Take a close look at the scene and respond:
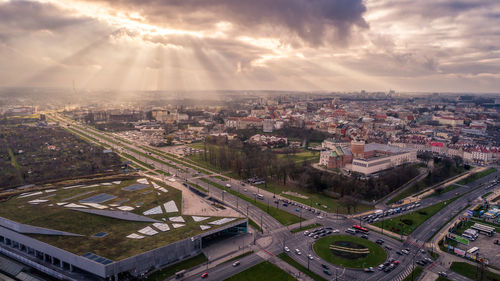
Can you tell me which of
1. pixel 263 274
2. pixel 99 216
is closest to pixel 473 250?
pixel 263 274

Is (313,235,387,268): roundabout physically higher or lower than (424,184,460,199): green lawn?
lower

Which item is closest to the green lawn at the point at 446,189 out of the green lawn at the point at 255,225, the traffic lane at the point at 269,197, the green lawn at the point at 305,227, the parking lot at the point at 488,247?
the parking lot at the point at 488,247

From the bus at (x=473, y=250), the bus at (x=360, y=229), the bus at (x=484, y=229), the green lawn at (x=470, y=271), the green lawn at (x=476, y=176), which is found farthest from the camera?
the green lawn at (x=476, y=176)

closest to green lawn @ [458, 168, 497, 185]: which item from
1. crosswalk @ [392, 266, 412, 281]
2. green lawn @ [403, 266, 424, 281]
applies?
green lawn @ [403, 266, 424, 281]

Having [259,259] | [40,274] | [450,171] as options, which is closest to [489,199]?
[450,171]

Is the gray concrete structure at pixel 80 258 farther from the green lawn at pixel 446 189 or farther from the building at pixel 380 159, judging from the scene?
the green lawn at pixel 446 189

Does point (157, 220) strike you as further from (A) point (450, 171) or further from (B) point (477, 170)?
(B) point (477, 170)

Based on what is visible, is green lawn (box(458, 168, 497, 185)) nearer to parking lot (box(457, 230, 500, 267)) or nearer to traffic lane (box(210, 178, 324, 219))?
parking lot (box(457, 230, 500, 267))
